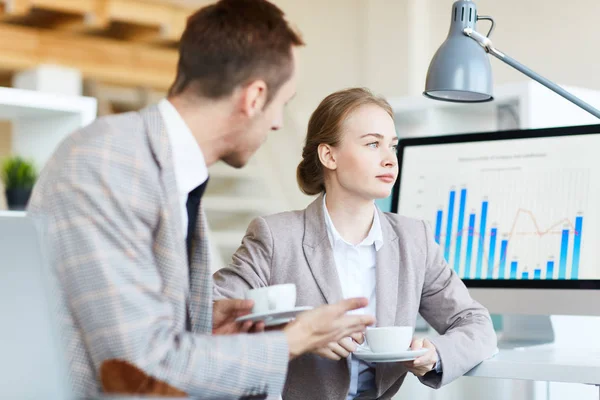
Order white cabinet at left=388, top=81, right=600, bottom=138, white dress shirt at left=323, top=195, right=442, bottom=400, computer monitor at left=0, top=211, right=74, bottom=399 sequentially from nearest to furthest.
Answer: computer monitor at left=0, top=211, right=74, bottom=399 → white dress shirt at left=323, top=195, right=442, bottom=400 → white cabinet at left=388, top=81, right=600, bottom=138

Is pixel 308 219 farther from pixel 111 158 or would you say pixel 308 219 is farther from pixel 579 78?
pixel 579 78

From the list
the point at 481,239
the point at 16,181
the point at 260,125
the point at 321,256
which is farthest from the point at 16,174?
the point at 481,239

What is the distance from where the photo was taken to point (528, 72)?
2.10m

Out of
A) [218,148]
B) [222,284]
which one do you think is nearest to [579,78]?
[222,284]

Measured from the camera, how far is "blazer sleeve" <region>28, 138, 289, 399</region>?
127cm

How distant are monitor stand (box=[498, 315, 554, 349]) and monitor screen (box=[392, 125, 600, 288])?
0.17 metres

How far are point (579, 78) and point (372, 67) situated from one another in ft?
4.20

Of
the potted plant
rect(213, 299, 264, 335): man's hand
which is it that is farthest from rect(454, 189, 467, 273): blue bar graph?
the potted plant

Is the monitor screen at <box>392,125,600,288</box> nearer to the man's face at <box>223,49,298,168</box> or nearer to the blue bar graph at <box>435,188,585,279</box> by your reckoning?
the blue bar graph at <box>435,188,585,279</box>

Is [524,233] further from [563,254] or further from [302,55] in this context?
[302,55]

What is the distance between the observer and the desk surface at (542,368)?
1918mm

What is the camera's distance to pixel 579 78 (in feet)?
13.4

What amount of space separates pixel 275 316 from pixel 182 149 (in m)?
0.34

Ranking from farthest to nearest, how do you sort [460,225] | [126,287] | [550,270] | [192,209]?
[460,225], [550,270], [192,209], [126,287]
